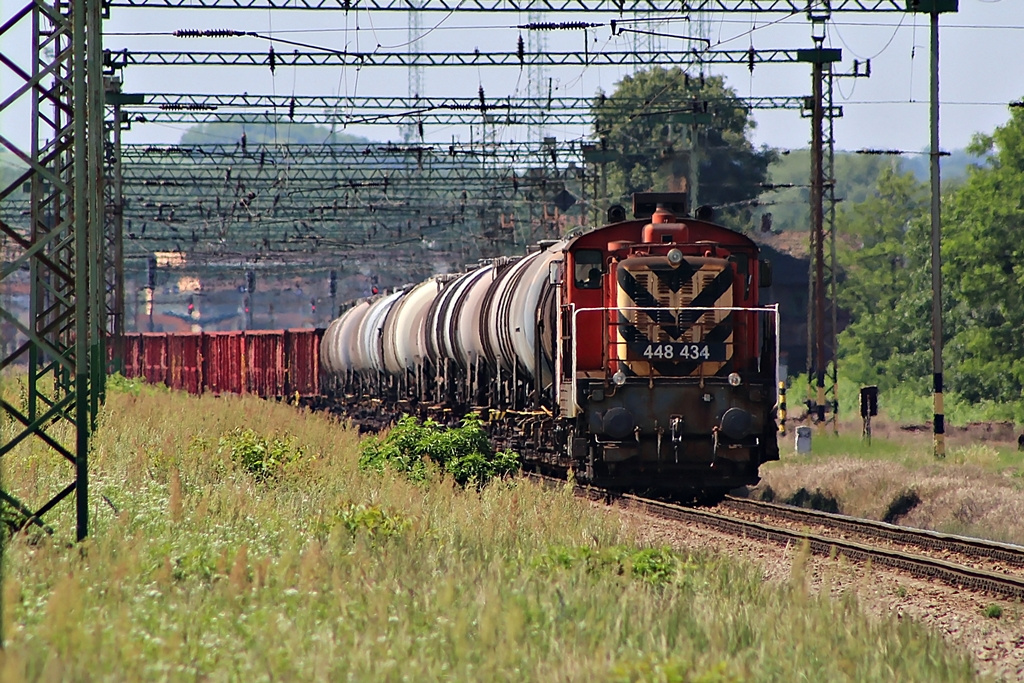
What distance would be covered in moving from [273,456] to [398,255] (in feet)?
213

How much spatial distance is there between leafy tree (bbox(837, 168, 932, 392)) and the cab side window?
41144 mm

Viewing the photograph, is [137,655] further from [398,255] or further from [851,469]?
[398,255]

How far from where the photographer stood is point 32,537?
1039 centimetres

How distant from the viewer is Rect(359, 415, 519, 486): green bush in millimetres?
17984

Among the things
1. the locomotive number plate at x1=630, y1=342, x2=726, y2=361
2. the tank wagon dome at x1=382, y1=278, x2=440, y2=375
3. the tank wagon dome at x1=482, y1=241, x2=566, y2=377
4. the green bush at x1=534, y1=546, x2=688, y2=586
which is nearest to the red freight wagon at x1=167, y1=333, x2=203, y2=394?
the tank wagon dome at x1=382, y1=278, x2=440, y2=375

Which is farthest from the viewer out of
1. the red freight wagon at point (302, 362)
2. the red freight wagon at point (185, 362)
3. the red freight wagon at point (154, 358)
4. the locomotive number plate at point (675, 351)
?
the red freight wagon at point (154, 358)

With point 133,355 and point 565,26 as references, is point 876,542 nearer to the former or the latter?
point 565,26

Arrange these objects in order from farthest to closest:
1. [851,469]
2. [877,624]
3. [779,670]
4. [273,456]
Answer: [851,469] → [273,456] → [877,624] → [779,670]

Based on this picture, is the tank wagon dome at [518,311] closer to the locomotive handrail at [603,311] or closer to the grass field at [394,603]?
the locomotive handrail at [603,311]

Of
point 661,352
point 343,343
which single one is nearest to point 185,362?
point 343,343

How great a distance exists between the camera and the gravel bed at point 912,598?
10.3m

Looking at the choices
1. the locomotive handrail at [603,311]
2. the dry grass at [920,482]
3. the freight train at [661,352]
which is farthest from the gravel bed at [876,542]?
the locomotive handrail at [603,311]

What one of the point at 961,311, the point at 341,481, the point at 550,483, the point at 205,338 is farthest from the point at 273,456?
the point at 961,311

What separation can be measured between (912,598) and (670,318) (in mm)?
5346
